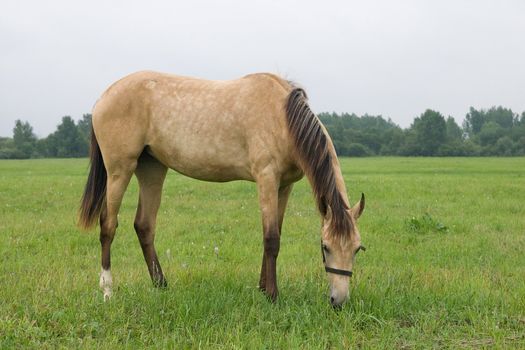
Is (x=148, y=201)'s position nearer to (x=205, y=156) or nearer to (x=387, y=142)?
(x=205, y=156)

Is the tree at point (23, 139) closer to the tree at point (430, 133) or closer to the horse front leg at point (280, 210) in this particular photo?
the tree at point (430, 133)

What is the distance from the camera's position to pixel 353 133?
308 feet

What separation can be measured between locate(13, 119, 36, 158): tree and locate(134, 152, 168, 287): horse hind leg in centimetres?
8887

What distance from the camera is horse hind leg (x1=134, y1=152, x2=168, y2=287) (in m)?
5.41

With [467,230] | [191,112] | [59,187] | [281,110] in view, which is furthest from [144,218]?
[59,187]

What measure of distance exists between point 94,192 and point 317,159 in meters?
2.94

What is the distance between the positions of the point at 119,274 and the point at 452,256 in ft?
15.6

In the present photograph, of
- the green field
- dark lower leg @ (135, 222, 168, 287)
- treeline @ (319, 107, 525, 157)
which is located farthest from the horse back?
treeline @ (319, 107, 525, 157)

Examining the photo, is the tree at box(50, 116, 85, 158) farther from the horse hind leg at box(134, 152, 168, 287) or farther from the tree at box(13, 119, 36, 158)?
the horse hind leg at box(134, 152, 168, 287)

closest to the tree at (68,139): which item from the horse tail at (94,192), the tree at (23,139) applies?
the tree at (23,139)

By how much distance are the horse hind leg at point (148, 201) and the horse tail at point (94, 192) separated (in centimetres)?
46

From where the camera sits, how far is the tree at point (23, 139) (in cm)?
8414

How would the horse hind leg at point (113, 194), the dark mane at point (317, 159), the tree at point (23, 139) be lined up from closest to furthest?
the dark mane at point (317, 159), the horse hind leg at point (113, 194), the tree at point (23, 139)

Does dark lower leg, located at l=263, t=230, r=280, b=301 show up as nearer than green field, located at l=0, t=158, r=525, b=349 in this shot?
No
